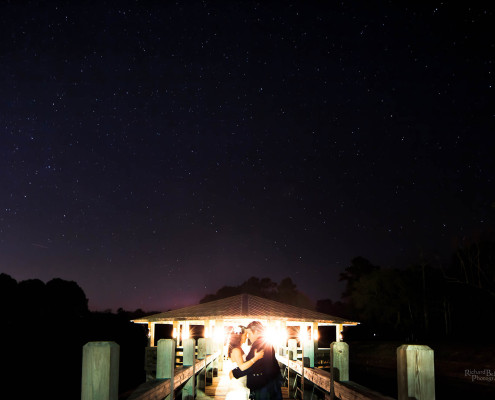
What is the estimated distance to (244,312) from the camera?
78.6 feet

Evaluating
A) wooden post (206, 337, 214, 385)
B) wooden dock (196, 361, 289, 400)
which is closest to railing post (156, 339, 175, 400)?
wooden dock (196, 361, 289, 400)

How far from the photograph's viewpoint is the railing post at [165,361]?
18.3ft

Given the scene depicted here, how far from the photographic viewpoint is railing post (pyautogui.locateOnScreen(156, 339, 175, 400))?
18.3ft

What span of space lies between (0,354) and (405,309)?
53453 mm

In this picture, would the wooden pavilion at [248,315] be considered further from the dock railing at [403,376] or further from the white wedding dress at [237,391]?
the dock railing at [403,376]

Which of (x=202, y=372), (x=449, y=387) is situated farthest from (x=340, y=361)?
(x=449, y=387)

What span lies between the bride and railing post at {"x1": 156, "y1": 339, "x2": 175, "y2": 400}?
1.31m

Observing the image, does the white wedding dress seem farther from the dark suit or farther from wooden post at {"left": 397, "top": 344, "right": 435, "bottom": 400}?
wooden post at {"left": 397, "top": 344, "right": 435, "bottom": 400}

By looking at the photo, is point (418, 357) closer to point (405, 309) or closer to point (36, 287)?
point (405, 309)

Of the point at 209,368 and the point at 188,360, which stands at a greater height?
the point at 188,360

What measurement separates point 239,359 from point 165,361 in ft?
4.71

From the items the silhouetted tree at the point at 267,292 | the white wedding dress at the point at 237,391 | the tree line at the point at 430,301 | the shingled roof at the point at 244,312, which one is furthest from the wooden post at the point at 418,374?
the silhouetted tree at the point at 267,292

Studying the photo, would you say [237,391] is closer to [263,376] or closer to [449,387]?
[263,376]

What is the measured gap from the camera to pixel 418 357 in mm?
3043
